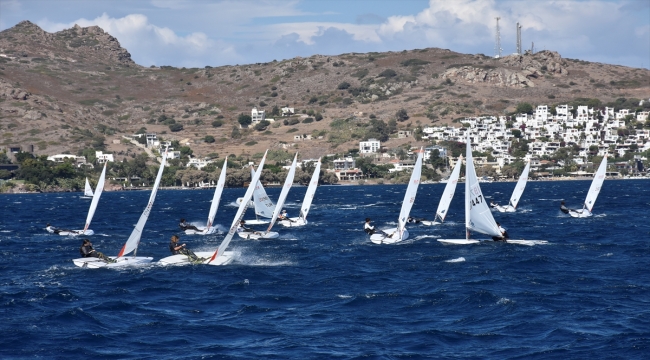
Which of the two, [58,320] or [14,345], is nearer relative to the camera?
[14,345]

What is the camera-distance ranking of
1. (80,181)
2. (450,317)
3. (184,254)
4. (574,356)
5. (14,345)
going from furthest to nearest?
(80,181), (184,254), (450,317), (14,345), (574,356)

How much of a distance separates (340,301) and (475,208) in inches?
738

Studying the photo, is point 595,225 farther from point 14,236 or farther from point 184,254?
point 14,236

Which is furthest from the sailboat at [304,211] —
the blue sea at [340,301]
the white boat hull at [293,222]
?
the blue sea at [340,301]

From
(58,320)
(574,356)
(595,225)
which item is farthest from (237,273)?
(595,225)

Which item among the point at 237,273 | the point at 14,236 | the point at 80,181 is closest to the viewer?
the point at 237,273

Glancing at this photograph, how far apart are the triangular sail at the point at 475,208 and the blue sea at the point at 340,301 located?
1.31m

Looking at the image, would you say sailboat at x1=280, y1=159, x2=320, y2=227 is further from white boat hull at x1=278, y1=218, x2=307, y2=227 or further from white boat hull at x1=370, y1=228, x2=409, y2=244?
white boat hull at x1=370, y1=228, x2=409, y2=244

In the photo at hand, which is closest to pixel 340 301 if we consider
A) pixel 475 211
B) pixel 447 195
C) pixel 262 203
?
pixel 475 211

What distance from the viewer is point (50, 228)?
6681cm

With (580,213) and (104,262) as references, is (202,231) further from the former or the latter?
(580,213)

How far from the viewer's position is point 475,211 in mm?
52438

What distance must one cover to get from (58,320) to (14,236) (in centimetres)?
3577

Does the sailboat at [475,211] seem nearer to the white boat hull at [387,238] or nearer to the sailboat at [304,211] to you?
the white boat hull at [387,238]
